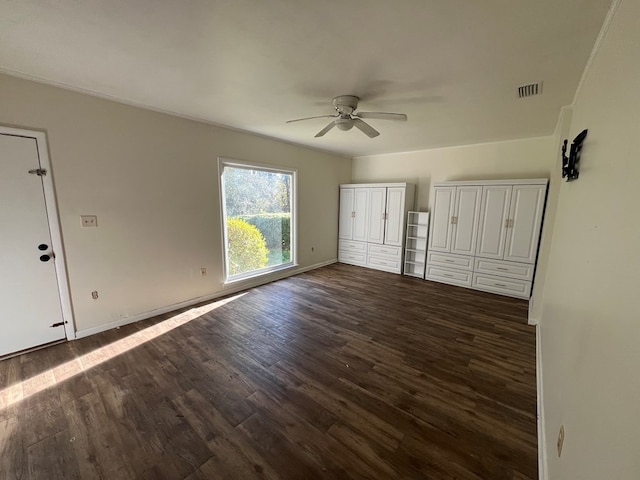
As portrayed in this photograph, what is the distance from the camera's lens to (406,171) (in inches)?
218

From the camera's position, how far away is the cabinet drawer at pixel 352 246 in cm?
594

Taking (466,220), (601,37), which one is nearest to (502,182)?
(466,220)

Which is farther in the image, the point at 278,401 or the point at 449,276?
the point at 449,276

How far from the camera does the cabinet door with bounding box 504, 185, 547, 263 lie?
3840 millimetres

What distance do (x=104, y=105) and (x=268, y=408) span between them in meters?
3.42

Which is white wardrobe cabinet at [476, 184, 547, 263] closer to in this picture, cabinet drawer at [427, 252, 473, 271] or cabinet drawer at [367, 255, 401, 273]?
cabinet drawer at [427, 252, 473, 271]

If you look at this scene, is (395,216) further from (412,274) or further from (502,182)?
(502,182)

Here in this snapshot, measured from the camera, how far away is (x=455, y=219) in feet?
15.1

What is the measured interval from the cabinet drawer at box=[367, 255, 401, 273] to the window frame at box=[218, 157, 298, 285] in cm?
177

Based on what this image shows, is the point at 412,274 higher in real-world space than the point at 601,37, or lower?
lower

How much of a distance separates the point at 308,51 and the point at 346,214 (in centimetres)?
435

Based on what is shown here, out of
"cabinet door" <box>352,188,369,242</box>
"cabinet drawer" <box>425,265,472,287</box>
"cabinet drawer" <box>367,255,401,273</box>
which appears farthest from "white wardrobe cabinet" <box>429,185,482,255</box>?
"cabinet door" <box>352,188,369,242</box>

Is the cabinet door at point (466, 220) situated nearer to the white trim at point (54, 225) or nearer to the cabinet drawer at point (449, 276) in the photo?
the cabinet drawer at point (449, 276)

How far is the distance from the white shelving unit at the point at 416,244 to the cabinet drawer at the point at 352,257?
3.20ft
